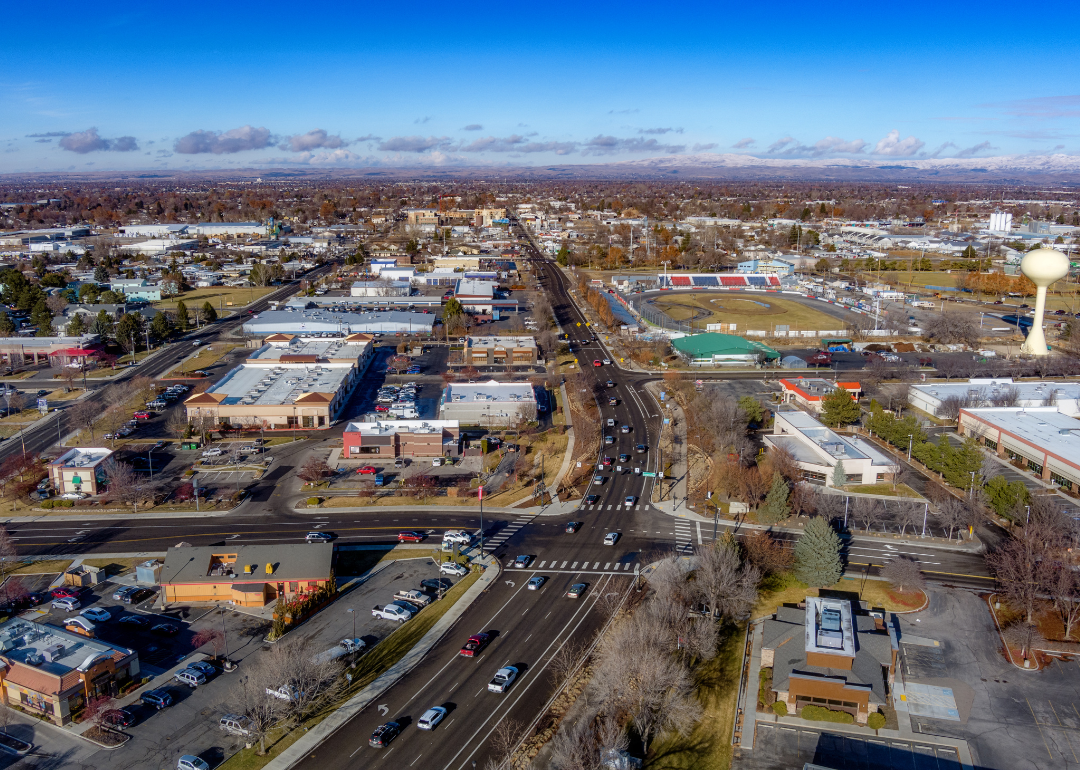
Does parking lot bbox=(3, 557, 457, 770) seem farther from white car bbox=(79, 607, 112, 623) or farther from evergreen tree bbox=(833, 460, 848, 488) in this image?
evergreen tree bbox=(833, 460, 848, 488)

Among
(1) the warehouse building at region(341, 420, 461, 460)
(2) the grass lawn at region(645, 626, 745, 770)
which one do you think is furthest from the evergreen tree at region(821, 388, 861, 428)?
(2) the grass lawn at region(645, 626, 745, 770)

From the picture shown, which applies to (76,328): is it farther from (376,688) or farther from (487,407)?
(376,688)

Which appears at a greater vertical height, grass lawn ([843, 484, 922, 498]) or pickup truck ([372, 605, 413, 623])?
grass lawn ([843, 484, 922, 498])

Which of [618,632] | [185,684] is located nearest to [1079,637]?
[618,632]

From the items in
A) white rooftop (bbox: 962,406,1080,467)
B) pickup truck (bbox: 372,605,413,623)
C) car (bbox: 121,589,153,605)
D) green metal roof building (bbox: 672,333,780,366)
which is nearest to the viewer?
pickup truck (bbox: 372,605,413,623)

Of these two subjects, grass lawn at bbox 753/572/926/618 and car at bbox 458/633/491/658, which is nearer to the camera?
Result: car at bbox 458/633/491/658

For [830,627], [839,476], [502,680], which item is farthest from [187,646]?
[839,476]

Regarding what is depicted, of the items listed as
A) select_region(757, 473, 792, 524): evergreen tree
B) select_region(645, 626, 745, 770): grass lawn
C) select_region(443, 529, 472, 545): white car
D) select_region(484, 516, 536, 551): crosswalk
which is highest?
select_region(757, 473, 792, 524): evergreen tree
